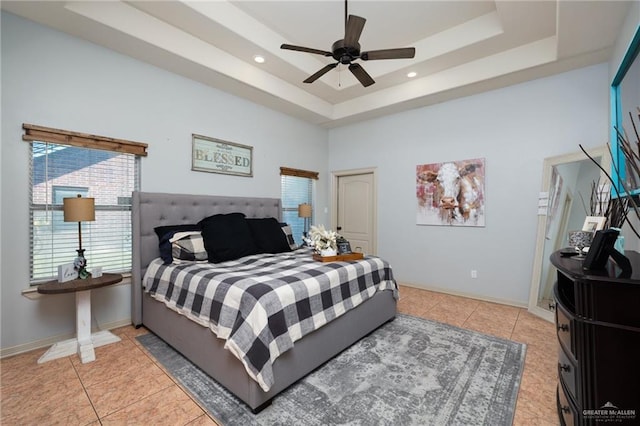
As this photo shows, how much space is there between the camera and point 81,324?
2.46m

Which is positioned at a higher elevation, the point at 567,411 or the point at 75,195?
the point at 75,195

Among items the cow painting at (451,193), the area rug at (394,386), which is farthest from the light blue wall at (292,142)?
the area rug at (394,386)

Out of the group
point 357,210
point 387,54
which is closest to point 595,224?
point 387,54

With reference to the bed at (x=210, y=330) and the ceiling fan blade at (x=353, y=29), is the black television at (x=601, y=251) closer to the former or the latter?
the bed at (x=210, y=330)

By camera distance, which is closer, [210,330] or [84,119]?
[210,330]

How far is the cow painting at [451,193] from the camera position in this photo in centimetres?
397

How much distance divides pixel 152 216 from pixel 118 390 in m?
1.74

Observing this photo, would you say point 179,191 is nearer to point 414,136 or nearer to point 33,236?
point 33,236

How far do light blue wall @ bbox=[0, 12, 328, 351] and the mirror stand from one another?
158 inches

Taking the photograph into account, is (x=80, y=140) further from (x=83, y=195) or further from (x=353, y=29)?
(x=353, y=29)

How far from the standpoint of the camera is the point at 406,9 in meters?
3.02

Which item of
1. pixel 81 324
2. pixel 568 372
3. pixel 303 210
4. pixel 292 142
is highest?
pixel 292 142

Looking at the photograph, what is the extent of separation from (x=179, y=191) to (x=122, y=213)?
0.66m

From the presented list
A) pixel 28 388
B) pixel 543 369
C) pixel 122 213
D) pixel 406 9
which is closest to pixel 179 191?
pixel 122 213
